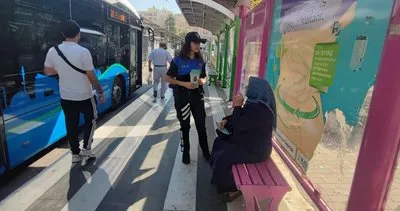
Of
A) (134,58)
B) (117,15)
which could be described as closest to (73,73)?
(117,15)

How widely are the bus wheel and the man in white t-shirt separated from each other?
3.51 m

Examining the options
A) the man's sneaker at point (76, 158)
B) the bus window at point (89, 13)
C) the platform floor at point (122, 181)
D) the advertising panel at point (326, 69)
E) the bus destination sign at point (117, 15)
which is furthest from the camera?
the bus destination sign at point (117, 15)

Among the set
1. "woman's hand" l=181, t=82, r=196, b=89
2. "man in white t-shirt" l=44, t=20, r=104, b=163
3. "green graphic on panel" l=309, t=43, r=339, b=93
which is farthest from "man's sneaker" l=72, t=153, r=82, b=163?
"green graphic on panel" l=309, t=43, r=339, b=93

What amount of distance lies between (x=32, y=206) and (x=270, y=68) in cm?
339

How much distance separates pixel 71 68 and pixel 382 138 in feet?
11.1

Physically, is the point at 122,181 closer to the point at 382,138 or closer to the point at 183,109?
the point at 183,109

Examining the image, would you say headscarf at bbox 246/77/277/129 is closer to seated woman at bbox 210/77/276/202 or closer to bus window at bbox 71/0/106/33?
seated woman at bbox 210/77/276/202

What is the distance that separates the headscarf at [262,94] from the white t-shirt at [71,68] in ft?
6.71

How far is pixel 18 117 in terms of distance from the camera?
11.8ft

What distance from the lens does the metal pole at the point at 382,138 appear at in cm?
154

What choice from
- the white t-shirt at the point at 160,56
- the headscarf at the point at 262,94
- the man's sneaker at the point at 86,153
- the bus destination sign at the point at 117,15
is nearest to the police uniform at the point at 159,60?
the white t-shirt at the point at 160,56

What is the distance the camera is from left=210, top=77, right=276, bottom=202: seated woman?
2.89 m

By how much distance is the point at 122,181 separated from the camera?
3.75 metres

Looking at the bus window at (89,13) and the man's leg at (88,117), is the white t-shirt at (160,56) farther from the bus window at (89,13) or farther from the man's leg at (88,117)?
the man's leg at (88,117)
